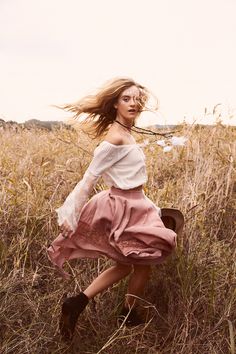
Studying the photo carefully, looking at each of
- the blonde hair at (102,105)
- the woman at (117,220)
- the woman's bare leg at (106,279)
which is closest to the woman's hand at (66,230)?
the woman at (117,220)

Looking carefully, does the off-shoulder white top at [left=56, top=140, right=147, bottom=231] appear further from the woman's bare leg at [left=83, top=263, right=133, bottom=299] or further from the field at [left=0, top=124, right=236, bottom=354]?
the field at [left=0, top=124, right=236, bottom=354]

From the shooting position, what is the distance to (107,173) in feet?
6.95

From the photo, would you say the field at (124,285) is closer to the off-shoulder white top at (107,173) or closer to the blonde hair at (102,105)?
the off-shoulder white top at (107,173)

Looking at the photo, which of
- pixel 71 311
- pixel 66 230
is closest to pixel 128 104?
pixel 66 230

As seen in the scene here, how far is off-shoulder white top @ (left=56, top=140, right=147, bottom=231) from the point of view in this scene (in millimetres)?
2033

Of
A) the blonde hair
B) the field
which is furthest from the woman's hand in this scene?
the blonde hair

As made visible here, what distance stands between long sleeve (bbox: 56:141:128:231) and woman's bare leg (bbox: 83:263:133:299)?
25cm

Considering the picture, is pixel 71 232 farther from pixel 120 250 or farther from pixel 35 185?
pixel 35 185

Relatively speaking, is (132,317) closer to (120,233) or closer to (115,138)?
(120,233)

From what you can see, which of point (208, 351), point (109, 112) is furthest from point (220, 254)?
point (109, 112)

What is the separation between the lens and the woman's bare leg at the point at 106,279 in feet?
6.72

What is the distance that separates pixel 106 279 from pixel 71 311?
0.65 ft

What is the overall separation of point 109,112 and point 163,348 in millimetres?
1109

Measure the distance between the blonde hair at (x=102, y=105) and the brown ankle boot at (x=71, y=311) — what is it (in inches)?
31.7
